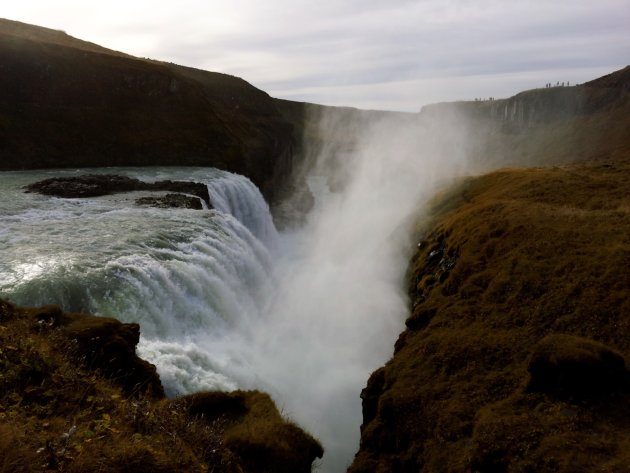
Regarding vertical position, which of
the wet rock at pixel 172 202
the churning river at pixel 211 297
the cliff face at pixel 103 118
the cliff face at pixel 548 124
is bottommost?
the churning river at pixel 211 297

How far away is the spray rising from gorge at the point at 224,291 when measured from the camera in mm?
16297

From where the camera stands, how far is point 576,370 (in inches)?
500

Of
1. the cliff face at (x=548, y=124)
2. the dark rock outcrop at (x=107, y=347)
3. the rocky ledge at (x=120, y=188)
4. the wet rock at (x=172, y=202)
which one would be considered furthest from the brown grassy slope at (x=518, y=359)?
the cliff face at (x=548, y=124)

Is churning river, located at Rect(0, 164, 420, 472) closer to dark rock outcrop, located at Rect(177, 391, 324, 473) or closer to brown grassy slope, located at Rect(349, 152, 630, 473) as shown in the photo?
dark rock outcrop, located at Rect(177, 391, 324, 473)

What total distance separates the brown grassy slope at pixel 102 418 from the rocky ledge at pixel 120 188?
21361 millimetres

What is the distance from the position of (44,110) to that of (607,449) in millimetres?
60239

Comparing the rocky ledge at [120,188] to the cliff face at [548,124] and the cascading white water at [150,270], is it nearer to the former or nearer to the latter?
the cascading white water at [150,270]

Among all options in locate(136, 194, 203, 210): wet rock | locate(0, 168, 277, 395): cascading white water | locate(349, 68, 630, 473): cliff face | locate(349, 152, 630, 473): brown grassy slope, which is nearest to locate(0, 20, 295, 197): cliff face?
locate(0, 168, 277, 395): cascading white water

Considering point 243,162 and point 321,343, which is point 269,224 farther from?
point 321,343

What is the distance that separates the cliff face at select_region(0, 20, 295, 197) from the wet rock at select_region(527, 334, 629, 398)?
163 ft

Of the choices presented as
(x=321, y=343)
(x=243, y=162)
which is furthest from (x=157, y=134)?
(x=321, y=343)

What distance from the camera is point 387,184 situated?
68.3 m

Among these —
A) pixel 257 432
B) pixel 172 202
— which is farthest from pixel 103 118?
pixel 257 432

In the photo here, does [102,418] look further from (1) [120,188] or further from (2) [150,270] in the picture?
(1) [120,188]
